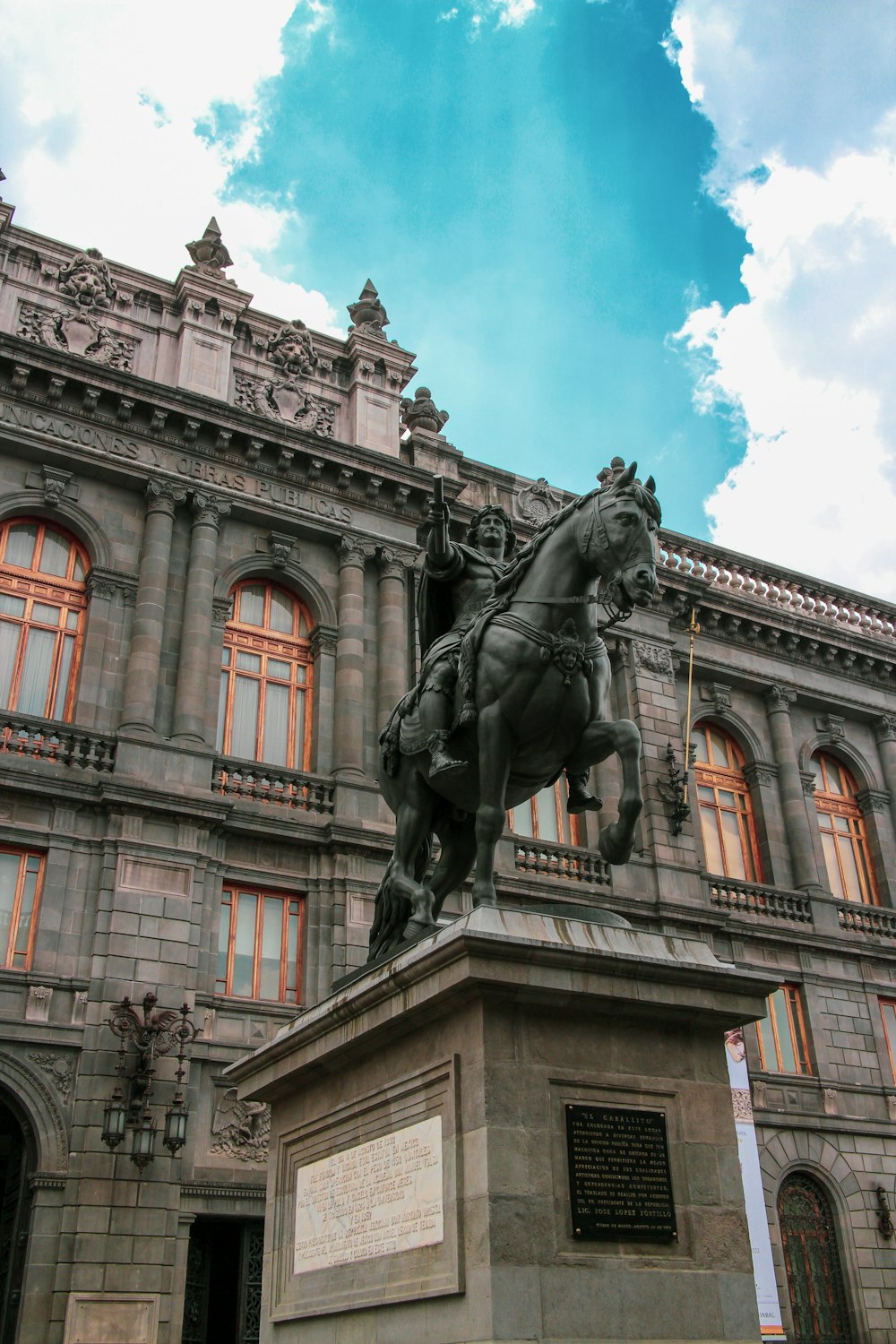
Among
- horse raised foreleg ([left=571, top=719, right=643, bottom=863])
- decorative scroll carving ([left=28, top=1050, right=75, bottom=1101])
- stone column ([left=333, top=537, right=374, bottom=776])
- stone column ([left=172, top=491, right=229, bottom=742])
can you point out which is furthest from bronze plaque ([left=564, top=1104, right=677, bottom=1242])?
stone column ([left=333, top=537, right=374, bottom=776])

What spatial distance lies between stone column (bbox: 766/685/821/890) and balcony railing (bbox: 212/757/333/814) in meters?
12.1

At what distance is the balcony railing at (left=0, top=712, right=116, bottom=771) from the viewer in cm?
2047

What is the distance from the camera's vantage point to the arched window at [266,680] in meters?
23.7

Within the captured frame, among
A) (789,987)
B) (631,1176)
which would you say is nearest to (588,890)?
(789,987)

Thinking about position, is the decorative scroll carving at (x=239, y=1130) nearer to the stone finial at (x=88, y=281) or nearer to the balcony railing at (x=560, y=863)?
the balcony railing at (x=560, y=863)

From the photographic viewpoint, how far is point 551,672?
8.38m

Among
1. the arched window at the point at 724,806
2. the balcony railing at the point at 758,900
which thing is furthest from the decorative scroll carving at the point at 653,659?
the balcony railing at the point at 758,900

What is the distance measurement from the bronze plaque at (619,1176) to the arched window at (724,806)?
21.8 metres

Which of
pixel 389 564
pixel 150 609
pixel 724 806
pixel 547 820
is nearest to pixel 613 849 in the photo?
pixel 150 609

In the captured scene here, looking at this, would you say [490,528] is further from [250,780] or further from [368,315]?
[368,315]

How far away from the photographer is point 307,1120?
348 inches

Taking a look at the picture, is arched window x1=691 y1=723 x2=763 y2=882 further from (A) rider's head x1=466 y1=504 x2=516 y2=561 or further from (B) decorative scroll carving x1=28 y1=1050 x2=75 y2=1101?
(A) rider's head x1=466 y1=504 x2=516 y2=561

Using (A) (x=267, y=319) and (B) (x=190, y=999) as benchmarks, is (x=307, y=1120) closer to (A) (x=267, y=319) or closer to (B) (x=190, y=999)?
(B) (x=190, y=999)

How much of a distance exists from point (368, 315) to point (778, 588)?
12523 millimetres
